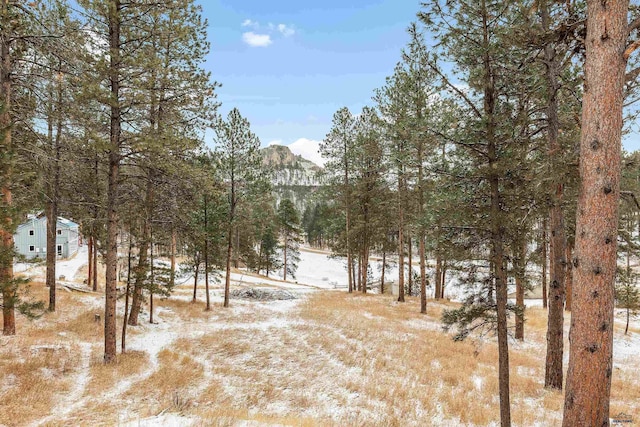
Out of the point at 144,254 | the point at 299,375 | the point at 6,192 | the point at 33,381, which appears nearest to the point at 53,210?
the point at 144,254

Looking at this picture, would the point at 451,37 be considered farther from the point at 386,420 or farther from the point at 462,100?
the point at 386,420

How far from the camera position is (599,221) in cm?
362

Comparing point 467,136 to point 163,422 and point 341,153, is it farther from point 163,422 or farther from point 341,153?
point 341,153

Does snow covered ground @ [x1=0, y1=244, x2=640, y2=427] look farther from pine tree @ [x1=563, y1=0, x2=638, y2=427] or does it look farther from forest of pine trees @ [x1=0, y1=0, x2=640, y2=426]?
pine tree @ [x1=563, y1=0, x2=638, y2=427]

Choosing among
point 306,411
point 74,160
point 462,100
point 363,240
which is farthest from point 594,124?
point 363,240

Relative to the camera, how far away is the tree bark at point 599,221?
3568 millimetres

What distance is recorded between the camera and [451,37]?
23.2ft

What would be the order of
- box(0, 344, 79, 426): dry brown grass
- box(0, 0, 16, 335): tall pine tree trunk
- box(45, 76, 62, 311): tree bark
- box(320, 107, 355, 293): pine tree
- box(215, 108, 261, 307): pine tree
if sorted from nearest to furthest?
box(0, 344, 79, 426): dry brown grass, box(0, 0, 16, 335): tall pine tree trunk, box(45, 76, 62, 311): tree bark, box(215, 108, 261, 307): pine tree, box(320, 107, 355, 293): pine tree

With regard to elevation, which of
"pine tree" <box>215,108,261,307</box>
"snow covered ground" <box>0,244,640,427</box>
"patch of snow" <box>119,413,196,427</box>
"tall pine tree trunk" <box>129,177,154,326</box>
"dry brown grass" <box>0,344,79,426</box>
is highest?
"pine tree" <box>215,108,261,307</box>

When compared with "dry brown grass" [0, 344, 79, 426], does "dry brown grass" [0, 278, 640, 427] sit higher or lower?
lower

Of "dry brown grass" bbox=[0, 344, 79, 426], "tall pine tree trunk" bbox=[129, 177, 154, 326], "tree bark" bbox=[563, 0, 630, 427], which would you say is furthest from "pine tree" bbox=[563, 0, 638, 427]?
"tall pine tree trunk" bbox=[129, 177, 154, 326]

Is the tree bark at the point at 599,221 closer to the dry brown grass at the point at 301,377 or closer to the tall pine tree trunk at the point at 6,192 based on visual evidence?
the dry brown grass at the point at 301,377

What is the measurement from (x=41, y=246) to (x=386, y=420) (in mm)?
51454

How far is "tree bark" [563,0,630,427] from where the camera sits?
3.57m
